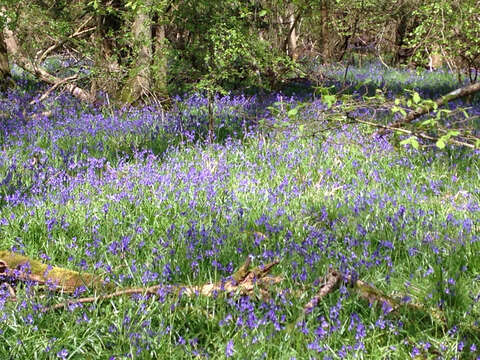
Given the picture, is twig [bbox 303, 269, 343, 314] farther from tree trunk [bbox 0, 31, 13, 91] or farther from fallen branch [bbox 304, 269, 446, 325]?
tree trunk [bbox 0, 31, 13, 91]

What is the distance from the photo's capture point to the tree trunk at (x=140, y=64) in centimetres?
799

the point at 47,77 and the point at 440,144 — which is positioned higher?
the point at 440,144

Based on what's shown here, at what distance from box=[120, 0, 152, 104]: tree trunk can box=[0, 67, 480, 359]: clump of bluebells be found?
4.43 feet

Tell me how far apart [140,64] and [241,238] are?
202 inches

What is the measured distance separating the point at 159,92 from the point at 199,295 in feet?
21.4

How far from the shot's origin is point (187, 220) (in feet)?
14.1

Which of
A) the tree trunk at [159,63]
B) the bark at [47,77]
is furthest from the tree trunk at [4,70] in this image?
the tree trunk at [159,63]

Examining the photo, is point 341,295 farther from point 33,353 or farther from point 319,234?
point 33,353

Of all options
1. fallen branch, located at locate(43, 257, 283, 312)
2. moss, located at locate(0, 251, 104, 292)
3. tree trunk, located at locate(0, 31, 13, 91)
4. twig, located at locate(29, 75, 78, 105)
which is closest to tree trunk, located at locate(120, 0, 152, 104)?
twig, located at locate(29, 75, 78, 105)

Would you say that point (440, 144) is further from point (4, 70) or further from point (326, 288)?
point (4, 70)

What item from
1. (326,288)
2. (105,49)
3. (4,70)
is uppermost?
(105,49)

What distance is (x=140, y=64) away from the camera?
8.35m

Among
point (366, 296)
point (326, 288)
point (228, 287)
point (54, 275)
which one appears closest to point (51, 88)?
point (54, 275)

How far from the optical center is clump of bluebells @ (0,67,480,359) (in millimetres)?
2691
